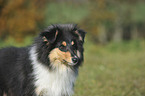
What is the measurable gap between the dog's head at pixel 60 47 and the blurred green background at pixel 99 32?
1.56 meters

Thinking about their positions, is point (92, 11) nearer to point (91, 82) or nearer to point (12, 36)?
point (12, 36)

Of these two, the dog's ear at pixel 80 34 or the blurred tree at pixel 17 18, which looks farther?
the blurred tree at pixel 17 18

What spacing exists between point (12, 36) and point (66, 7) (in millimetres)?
7044

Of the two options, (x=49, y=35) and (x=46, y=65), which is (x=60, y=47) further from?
(x=46, y=65)

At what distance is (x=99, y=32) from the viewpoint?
2519 cm

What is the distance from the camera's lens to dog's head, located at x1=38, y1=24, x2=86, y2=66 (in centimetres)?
398

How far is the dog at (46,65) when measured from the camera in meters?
4.01

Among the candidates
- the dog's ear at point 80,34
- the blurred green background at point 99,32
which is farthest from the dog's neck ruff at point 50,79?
the blurred green background at point 99,32

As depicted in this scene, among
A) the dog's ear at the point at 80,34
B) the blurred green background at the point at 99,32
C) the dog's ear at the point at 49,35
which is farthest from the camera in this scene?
the blurred green background at the point at 99,32

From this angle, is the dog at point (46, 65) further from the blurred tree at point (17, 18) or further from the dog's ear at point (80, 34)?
the blurred tree at point (17, 18)

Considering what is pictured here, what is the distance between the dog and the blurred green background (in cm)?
154

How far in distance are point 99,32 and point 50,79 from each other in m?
21.6

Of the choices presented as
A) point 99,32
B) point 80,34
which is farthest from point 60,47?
point 99,32

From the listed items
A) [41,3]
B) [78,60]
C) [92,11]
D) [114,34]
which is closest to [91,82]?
[78,60]
